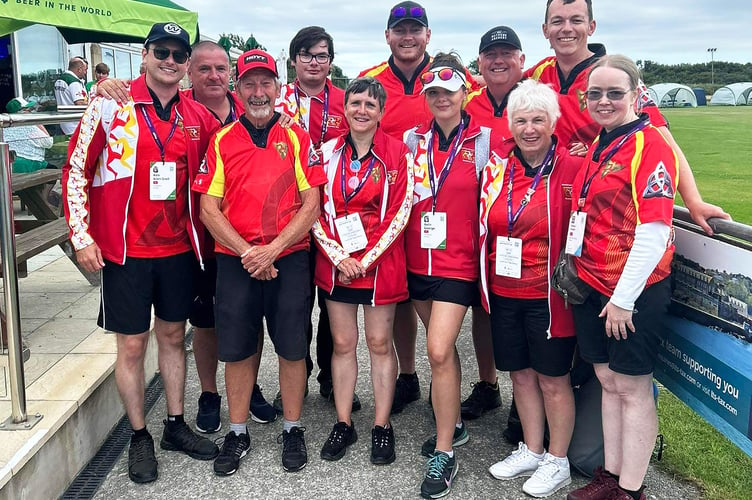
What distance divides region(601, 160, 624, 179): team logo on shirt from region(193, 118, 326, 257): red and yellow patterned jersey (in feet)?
4.79

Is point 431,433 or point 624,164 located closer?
point 624,164

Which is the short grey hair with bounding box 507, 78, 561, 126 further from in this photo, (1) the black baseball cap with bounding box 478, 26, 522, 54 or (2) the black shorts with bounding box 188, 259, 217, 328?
(2) the black shorts with bounding box 188, 259, 217, 328

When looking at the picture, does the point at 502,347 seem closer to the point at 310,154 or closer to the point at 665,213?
the point at 665,213

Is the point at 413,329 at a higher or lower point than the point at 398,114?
lower

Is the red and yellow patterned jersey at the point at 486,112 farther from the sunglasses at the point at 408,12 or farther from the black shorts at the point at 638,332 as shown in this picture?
the black shorts at the point at 638,332

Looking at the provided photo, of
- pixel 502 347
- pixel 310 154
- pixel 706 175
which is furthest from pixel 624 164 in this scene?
pixel 706 175

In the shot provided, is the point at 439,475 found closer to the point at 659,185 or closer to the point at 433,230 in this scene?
the point at 433,230

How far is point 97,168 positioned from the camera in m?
3.28

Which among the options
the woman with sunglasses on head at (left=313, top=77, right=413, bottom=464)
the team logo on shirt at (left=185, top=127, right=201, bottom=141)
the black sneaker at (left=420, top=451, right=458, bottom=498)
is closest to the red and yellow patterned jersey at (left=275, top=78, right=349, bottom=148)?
the woman with sunglasses on head at (left=313, top=77, right=413, bottom=464)

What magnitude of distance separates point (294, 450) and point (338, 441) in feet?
0.83

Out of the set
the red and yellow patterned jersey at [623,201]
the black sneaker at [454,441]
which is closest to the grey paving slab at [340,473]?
the black sneaker at [454,441]

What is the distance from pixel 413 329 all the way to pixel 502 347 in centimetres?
100

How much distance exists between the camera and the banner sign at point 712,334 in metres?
2.53

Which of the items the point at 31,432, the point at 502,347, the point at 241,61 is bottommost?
the point at 31,432
